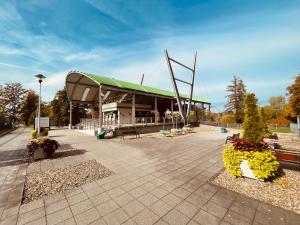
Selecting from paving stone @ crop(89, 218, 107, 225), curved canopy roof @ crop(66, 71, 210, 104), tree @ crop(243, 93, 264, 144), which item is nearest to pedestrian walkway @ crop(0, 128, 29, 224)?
paving stone @ crop(89, 218, 107, 225)

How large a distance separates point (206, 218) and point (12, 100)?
63197 mm

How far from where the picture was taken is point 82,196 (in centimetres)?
375

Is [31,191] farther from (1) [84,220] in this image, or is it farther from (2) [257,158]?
(2) [257,158]

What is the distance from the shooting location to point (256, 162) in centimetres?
449

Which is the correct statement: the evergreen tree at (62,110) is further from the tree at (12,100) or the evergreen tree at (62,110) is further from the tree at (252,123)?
the tree at (252,123)

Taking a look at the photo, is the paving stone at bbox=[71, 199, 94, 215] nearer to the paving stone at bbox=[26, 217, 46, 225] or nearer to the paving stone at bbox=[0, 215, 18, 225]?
the paving stone at bbox=[26, 217, 46, 225]

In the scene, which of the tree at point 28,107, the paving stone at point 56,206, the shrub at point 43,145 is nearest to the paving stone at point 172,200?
the paving stone at point 56,206

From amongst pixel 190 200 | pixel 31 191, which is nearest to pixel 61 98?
pixel 31 191

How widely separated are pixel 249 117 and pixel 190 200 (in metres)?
3.89

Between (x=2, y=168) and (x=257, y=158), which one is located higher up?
(x=257, y=158)

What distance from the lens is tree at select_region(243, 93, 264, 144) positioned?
5.00 m

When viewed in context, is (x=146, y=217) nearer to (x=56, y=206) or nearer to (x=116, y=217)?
(x=116, y=217)

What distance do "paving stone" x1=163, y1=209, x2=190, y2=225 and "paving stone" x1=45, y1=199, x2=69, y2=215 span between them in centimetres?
247

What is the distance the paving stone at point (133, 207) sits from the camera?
3117 millimetres
